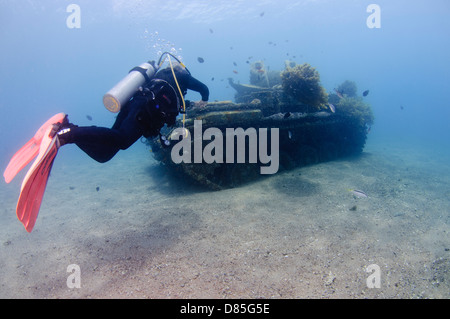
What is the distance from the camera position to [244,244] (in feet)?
14.1

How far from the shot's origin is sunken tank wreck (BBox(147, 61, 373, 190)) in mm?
7090

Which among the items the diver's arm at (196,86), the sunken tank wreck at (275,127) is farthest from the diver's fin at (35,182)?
the sunken tank wreck at (275,127)

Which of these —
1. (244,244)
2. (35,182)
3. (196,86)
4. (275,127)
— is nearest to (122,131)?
(35,182)

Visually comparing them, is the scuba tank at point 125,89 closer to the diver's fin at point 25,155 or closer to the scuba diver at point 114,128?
the scuba diver at point 114,128

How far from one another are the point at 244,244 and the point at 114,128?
10.7 ft

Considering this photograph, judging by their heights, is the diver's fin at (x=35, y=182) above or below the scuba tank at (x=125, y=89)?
below

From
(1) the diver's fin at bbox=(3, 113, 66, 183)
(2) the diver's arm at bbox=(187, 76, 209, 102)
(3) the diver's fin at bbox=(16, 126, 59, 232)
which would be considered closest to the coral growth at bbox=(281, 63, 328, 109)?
(2) the diver's arm at bbox=(187, 76, 209, 102)

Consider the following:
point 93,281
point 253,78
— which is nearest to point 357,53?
point 253,78

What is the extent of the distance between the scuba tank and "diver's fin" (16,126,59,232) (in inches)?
37.2

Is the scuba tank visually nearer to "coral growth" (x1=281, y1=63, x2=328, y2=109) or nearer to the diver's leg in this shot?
the diver's leg

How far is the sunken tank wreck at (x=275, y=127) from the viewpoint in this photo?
7.09 meters

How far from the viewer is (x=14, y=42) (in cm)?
4684

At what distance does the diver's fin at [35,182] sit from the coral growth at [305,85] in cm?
854
